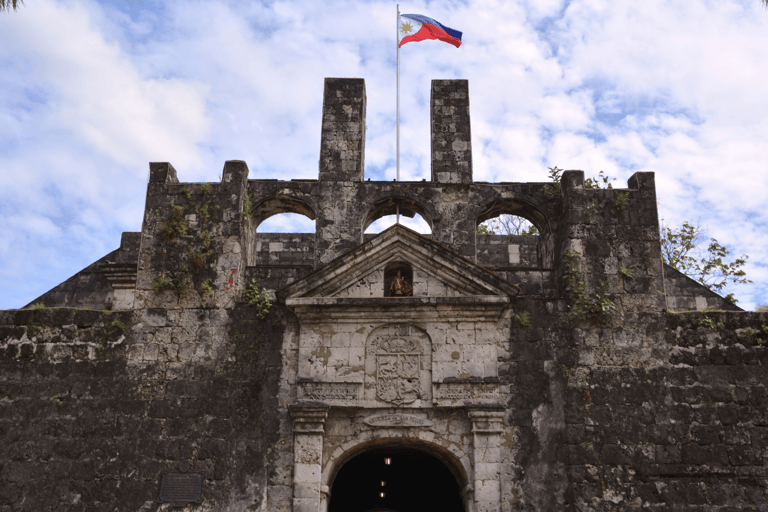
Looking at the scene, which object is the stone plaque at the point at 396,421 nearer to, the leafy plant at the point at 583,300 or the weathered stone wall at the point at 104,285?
the leafy plant at the point at 583,300

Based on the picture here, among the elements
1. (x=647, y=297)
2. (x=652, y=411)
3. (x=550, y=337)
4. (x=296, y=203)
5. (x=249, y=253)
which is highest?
(x=296, y=203)

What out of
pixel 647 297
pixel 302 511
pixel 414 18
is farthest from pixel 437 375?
pixel 414 18

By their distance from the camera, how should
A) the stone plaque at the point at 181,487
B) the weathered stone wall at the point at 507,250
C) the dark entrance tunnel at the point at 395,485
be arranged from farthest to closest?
1. the weathered stone wall at the point at 507,250
2. the dark entrance tunnel at the point at 395,485
3. the stone plaque at the point at 181,487

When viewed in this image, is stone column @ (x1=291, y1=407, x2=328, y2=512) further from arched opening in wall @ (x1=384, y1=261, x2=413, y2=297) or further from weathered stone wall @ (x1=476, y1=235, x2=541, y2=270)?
weathered stone wall @ (x1=476, y1=235, x2=541, y2=270)

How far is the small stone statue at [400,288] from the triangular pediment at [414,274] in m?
0.22

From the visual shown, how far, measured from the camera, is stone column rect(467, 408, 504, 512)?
33.0ft

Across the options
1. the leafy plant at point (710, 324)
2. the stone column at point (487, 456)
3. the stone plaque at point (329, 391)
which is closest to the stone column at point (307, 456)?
the stone plaque at point (329, 391)

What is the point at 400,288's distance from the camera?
1130 centimetres

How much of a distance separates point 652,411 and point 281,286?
6.37 metres

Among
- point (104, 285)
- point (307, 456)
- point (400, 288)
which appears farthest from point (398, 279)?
point (104, 285)

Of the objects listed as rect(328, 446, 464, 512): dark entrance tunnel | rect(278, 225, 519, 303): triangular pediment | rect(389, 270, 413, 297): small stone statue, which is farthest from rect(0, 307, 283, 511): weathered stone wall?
rect(328, 446, 464, 512): dark entrance tunnel

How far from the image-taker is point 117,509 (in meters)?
10.2

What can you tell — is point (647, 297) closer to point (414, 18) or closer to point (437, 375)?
point (437, 375)

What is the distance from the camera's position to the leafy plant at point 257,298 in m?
11.2
